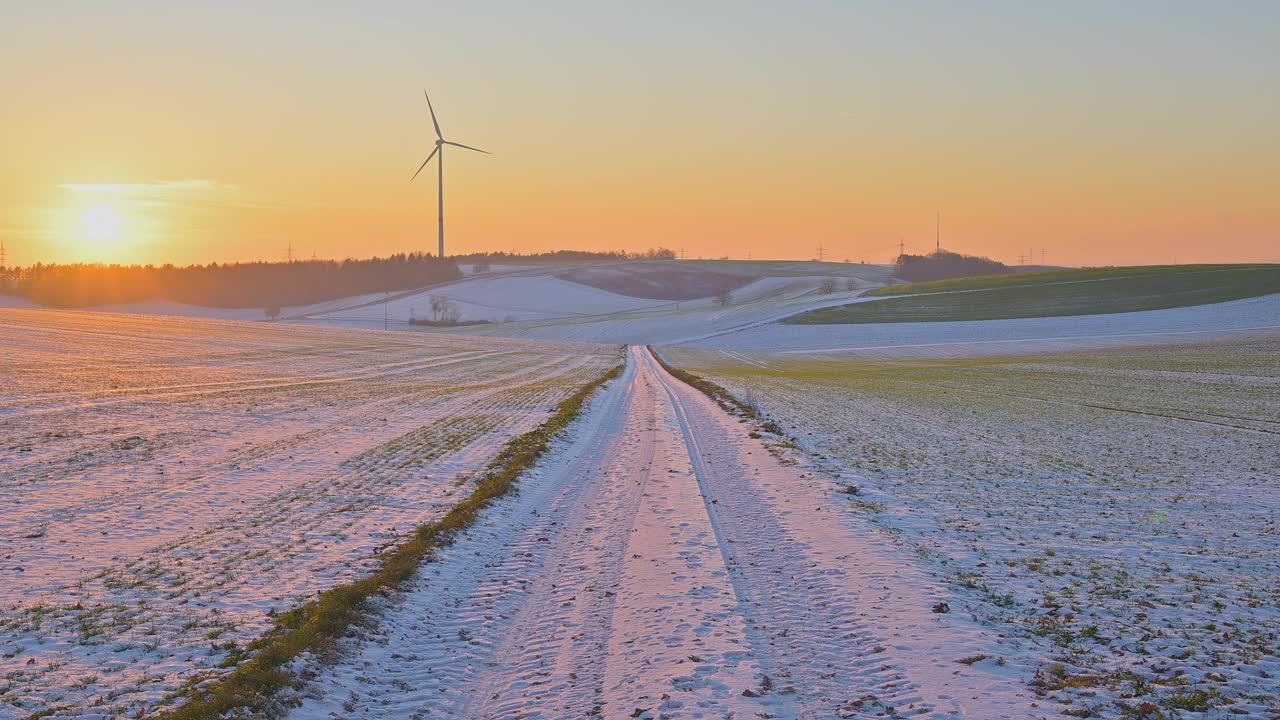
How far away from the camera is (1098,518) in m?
13.1

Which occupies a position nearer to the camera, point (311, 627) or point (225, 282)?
point (311, 627)

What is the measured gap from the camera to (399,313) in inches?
5408

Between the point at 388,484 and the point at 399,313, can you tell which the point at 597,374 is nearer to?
the point at 388,484

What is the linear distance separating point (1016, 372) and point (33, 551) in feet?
155

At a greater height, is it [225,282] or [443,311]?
[225,282]

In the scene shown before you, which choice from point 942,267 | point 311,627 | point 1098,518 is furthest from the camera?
point 942,267

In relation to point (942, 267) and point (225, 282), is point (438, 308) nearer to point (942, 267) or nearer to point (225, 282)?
point (225, 282)

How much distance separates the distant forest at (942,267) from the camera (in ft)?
573

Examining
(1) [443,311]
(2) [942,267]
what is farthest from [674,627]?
(2) [942,267]

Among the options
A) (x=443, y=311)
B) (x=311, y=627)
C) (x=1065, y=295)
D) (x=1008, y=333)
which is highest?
(x=1065, y=295)

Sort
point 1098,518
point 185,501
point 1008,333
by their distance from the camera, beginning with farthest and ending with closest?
1. point 1008,333
2. point 185,501
3. point 1098,518

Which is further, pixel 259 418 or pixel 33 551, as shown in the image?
pixel 259 418

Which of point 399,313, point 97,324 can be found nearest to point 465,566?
point 97,324

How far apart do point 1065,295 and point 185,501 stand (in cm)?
10562
